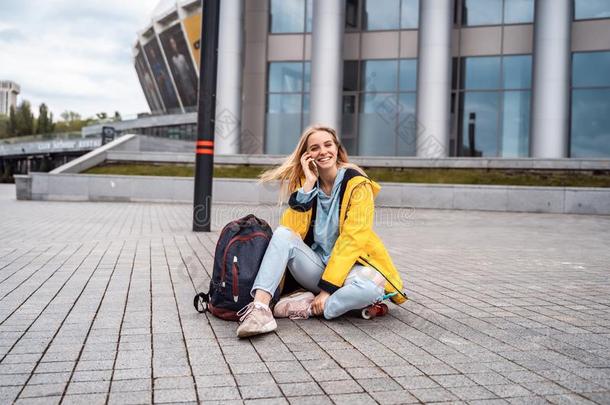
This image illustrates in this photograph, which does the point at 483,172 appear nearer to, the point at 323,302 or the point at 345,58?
the point at 345,58

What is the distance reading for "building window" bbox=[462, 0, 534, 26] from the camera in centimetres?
2520

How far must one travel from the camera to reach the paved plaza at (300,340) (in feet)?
8.96

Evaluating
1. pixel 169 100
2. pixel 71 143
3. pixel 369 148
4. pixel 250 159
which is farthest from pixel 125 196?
pixel 169 100

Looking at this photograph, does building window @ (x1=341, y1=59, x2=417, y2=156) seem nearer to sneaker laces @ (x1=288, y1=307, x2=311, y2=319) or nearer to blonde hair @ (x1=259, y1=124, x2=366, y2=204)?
blonde hair @ (x1=259, y1=124, x2=366, y2=204)

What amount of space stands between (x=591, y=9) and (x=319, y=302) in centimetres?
2554

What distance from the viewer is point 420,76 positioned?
24297mm

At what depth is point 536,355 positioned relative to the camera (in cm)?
334

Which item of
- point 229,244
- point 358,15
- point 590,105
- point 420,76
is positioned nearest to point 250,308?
point 229,244

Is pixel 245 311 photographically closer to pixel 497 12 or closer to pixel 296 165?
pixel 296 165

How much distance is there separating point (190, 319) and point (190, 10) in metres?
43.2

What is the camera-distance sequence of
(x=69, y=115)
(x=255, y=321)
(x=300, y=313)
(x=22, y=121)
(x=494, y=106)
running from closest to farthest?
(x=255, y=321) → (x=300, y=313) → (x=494, y=106) → (x=22, y=121) → (x=69, y=115)

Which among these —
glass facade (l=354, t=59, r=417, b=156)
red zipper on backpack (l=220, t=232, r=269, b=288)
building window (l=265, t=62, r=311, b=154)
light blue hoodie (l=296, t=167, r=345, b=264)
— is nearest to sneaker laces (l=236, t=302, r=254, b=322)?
red zipper on backpack (l=220, t=232, r=269, b=288)

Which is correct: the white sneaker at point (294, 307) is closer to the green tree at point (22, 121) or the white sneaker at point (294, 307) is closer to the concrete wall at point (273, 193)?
the concrete wall at point (273, 193)

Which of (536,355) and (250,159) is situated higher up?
(250,159)
